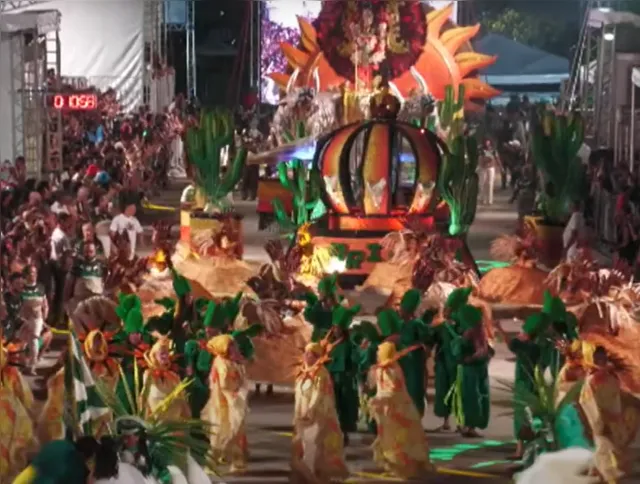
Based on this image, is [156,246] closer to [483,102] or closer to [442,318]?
[442,318]

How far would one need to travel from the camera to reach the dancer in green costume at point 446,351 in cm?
1179

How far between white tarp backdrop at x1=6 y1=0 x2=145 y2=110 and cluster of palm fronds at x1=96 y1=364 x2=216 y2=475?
17.8 metres

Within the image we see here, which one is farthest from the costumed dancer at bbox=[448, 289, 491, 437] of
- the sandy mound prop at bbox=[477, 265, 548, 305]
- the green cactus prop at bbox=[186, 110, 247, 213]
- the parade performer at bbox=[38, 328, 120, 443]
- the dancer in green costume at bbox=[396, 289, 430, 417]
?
the green cactus prop at bbox=[186, 110, 247, 213]

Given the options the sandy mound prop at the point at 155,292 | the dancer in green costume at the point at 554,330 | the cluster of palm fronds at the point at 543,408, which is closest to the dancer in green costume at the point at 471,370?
the dancer in green costume at the point at 554,330

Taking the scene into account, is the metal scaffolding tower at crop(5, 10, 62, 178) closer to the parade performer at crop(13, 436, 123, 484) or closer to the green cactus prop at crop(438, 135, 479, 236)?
the green cactus prop at crop(438, 135, 479, 236)

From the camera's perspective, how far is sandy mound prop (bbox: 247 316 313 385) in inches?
500

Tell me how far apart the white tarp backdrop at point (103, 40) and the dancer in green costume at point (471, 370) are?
54.9 ft

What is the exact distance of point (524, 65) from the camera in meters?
37.2

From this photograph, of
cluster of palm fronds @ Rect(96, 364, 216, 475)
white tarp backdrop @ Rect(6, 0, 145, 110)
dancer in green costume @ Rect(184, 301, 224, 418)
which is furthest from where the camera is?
white tarp backdrop @ Rect(6, 0, 145, 110)

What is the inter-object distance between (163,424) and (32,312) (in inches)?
190

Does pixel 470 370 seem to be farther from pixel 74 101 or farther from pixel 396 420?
pixel 74 101

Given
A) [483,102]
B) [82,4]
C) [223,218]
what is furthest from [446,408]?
[483,102]

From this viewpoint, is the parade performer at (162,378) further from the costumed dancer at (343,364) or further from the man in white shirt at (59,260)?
the man in white shirt at (59,260)

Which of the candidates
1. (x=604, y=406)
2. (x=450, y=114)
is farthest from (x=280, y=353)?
(x=450, y=114)
